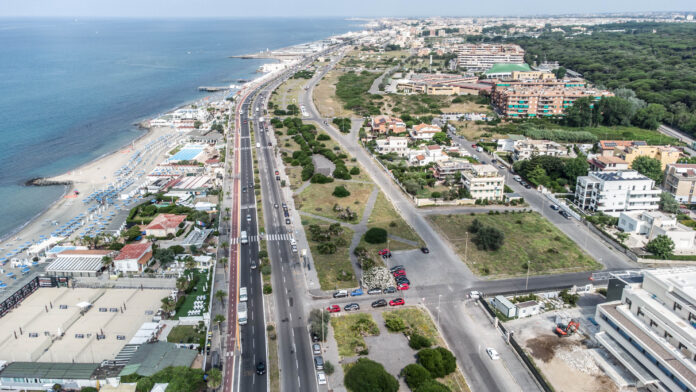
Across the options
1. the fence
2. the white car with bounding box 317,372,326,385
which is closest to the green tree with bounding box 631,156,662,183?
the fence

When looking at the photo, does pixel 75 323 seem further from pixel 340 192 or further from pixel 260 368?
pixel 340 192

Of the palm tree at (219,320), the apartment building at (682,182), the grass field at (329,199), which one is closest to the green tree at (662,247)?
the apartment building at (682,182)

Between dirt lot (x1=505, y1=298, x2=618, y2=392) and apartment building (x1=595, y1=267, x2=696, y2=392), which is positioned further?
dirt lot (x1=505, y1=298, x2=618, y2=392)

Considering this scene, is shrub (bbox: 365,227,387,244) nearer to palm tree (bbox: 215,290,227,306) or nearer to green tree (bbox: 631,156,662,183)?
palm tree (bbox: 215,290,227,306)

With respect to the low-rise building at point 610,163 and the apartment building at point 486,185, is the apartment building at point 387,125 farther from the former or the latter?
the low-rise building at point 610,163

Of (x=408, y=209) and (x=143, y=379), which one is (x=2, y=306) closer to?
(x=143, y=379)

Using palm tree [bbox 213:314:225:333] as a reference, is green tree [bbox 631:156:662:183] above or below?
above

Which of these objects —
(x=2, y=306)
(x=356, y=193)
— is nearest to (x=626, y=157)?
(x=356, y=193)
